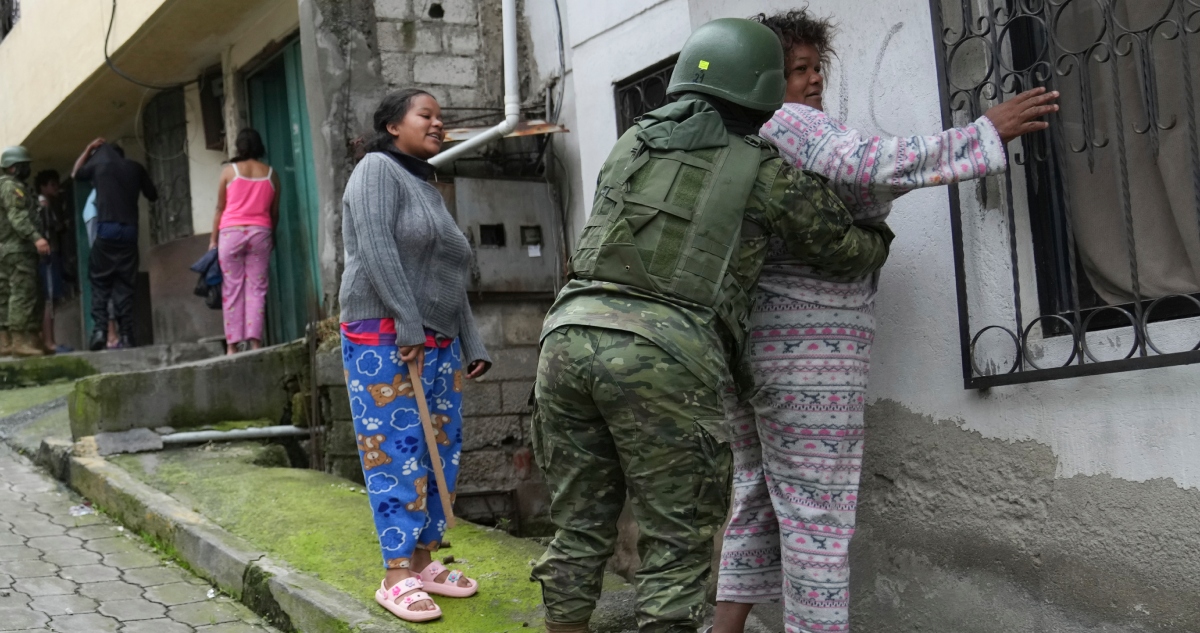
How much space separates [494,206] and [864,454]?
3.36 metres

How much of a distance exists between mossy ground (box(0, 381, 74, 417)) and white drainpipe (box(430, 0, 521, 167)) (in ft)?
12.1

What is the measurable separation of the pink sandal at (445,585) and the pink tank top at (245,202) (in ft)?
15.9

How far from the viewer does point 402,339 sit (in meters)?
3.73

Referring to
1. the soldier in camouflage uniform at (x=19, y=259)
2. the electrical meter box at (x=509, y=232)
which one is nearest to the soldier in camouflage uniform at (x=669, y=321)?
the electrical meter box at (x=509, y=232)

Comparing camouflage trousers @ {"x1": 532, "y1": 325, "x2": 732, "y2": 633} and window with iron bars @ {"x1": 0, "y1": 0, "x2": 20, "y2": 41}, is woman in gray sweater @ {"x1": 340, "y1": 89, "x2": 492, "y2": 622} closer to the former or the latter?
camouflage trousers @ {"x1": 532, "y1": 325, "x2": 732, "y2": 633}

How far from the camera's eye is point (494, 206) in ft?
21.5

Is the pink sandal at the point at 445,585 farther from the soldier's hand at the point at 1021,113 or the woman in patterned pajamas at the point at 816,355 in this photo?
the soldier's hand at the point at 1021,113

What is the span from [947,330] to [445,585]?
5.99 ft

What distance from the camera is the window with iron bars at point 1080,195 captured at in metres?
2.95

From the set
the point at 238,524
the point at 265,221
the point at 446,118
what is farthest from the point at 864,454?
the point at 265,221

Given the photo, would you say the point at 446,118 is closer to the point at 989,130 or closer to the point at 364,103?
the point at 364,103

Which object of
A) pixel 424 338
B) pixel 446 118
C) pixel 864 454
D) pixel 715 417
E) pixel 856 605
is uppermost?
pixel 446 118

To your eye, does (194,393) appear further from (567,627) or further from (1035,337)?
(1035,337)

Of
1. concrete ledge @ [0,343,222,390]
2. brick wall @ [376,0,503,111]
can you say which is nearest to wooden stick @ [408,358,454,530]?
brick wall @ [376,0,503,111]
